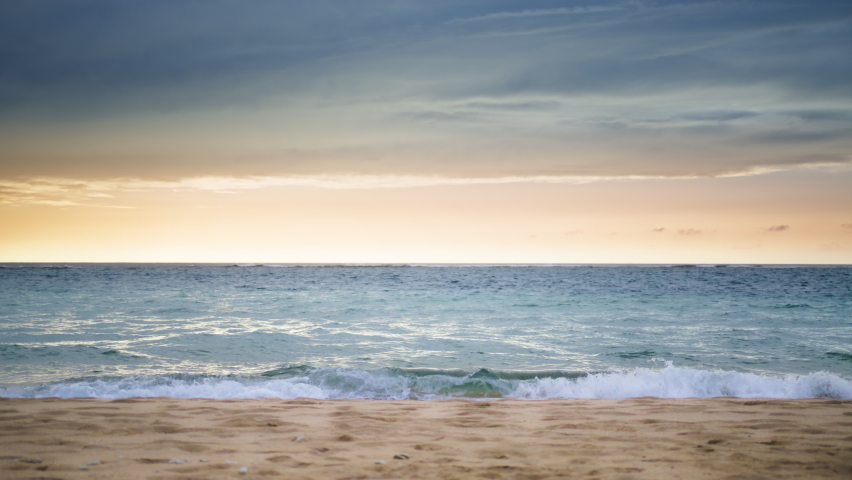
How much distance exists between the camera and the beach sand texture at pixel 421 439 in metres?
4.45

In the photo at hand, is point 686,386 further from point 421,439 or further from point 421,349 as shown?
point 421,349

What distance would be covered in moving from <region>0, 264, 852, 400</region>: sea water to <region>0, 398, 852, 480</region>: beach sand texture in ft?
5.87

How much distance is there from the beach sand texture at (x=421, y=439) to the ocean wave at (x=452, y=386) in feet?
4.57

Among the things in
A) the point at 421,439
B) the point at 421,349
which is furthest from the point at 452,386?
the point at 421,439

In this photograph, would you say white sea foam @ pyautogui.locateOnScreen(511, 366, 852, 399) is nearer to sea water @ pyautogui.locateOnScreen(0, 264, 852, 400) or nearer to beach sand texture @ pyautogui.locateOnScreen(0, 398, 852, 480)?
sea water @ pyautogui.locateOnScreen(0, 264, 852, 400)

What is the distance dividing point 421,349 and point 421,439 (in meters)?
7.89

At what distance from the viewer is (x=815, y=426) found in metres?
5.93

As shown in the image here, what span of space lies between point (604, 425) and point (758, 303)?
2392 cm

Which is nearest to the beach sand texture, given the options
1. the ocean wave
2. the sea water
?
the ocean wave

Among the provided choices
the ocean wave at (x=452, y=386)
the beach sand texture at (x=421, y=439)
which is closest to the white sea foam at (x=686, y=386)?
the ocean wave at (x=452, y=386)

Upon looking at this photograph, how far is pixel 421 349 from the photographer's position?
13.4 meters

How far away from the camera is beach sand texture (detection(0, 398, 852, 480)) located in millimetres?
4445

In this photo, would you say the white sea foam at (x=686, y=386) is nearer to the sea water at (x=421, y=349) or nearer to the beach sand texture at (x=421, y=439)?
the sea water at (x=421, y=349)

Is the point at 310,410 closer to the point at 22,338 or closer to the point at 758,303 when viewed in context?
the point at 22,338
